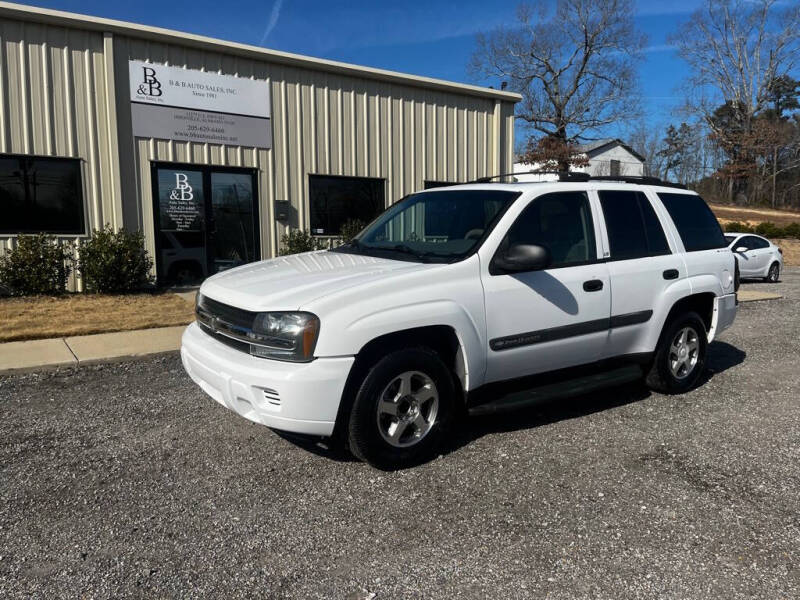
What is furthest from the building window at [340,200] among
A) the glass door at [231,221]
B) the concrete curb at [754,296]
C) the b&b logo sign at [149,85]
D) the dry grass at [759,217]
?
the dry grass at [759,217]

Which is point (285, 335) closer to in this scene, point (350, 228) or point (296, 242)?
point (296, 242)

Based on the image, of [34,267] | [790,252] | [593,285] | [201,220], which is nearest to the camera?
[593,285]

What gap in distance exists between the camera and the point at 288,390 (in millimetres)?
3438

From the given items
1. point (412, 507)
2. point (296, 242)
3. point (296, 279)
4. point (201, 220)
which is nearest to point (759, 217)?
point (296, 242)

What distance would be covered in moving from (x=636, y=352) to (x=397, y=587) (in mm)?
3163

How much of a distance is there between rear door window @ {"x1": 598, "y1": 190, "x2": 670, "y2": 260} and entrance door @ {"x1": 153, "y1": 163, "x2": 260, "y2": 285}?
8.69 m

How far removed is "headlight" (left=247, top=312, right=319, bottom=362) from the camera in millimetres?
3467

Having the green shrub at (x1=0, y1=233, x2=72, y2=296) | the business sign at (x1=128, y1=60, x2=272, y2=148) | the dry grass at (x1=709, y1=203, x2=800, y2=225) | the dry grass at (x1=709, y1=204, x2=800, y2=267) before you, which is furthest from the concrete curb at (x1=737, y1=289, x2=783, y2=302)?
the dry grass at (x1=709, y1=203, x2=800, y2=225)

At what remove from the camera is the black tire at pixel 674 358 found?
534 centimetres

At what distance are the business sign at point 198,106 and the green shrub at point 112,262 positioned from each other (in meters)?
2.04

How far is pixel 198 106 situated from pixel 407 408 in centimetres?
957

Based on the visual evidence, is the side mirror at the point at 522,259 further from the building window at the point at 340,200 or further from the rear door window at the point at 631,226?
the building window at the point at 340,200

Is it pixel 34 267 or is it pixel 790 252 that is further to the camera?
pixel 790 252

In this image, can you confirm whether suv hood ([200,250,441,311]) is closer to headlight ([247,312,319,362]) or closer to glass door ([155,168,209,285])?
headlight ([247,312,319,362])
